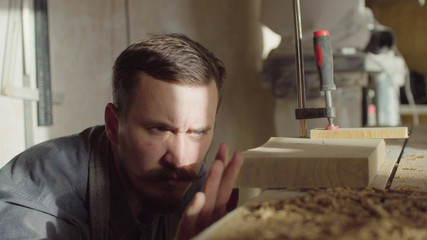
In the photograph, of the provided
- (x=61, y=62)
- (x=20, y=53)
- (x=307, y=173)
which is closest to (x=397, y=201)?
(x=307, y=173)

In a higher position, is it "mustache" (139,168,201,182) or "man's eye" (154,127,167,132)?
"man's eye" (154,127,167,132)

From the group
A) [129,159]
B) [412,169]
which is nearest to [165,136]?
[129,159]

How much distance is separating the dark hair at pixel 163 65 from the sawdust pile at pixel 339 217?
24.1 inches

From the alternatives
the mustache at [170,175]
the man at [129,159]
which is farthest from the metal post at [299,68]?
the mustache at [170,175]

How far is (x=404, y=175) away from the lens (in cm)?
85

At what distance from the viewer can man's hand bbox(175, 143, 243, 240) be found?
0.65 meters

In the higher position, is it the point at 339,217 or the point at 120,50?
the point at 120,50

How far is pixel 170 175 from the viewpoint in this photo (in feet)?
3.67

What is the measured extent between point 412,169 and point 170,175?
21.0 inches

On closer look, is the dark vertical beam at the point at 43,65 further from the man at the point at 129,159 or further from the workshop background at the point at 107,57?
the man at the point at 129,159

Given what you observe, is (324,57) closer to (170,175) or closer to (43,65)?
(170,175)

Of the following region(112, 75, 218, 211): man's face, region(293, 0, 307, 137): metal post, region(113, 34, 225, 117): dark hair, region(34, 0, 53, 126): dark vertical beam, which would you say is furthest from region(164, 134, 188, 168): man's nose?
region(34, 0, 53, 126): dark vertical beam

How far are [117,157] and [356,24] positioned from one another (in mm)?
1637

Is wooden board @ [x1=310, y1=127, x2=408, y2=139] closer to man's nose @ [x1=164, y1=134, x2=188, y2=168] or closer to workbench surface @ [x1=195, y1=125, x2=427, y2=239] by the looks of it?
workbench surface @ [x1=195, y1=125, x2=427, y2=239]
